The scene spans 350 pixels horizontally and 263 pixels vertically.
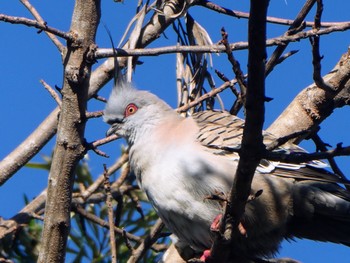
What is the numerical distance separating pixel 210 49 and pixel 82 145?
884 millimetres

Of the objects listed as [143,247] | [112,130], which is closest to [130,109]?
[112,130]

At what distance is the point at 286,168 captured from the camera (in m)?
4.98

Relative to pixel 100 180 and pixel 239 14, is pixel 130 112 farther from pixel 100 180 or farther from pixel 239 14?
pixel 239 14

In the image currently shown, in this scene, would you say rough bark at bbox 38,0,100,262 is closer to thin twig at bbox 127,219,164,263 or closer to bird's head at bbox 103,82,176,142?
thin twig at bbox 127,219,164,263

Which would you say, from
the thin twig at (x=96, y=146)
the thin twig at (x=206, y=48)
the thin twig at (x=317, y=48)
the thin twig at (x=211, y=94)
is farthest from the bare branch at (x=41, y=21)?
the thin twig at (x=317, y=48)

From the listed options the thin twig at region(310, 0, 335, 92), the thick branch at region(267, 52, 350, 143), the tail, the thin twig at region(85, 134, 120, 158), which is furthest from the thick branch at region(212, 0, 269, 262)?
the thick branch at region(267, 52, 350, 143)

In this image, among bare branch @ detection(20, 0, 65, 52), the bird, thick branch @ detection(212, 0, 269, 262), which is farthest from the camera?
the bird

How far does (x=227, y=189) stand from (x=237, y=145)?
0.39 metres

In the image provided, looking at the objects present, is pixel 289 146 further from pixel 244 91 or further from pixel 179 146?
pixel 244 91

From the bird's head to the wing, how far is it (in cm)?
43

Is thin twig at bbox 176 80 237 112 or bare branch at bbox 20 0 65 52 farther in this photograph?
thin twig at bbox 176 80 237 112

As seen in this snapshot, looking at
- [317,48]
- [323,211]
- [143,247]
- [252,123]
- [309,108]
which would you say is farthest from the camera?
[309,108]

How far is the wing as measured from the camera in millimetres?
4961

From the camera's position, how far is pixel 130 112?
5.80 metres
